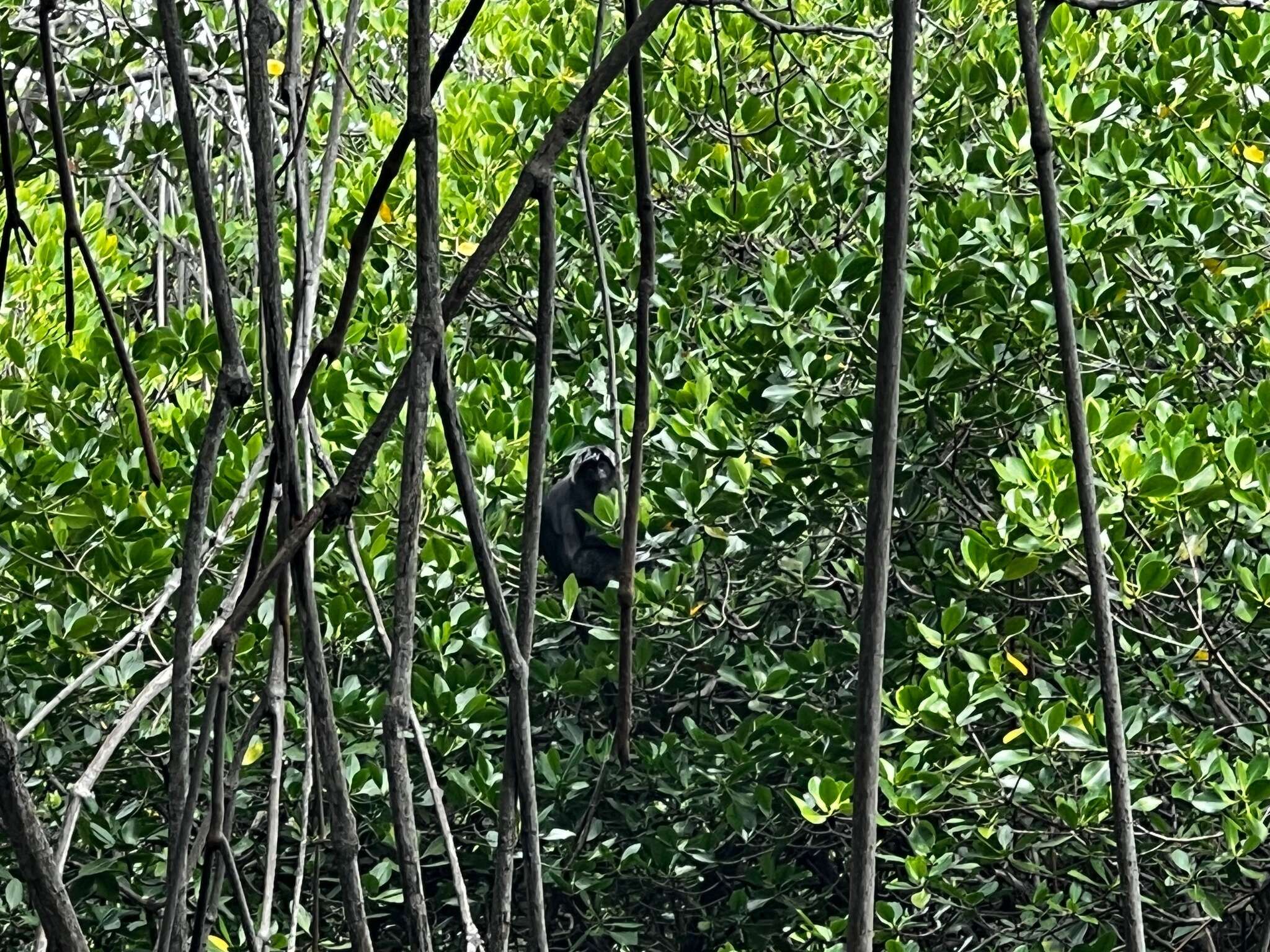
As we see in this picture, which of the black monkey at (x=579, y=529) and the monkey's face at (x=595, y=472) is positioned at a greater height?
the monkey's face at (x=595, y=472)

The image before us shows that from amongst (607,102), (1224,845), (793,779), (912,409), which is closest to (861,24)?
(607,102)

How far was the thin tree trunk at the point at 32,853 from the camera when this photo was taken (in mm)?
659

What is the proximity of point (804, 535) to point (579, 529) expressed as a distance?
1.18m

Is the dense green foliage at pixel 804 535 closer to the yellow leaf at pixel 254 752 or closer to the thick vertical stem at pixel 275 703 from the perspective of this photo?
the yellow leaf at pixel 254 752

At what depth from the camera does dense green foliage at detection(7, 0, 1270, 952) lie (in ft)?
8.43

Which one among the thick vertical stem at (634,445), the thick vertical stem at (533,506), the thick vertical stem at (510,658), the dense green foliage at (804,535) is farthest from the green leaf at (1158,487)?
the thick vertical stem at (510,658)

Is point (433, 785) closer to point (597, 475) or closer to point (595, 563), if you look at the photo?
point (595, 563)

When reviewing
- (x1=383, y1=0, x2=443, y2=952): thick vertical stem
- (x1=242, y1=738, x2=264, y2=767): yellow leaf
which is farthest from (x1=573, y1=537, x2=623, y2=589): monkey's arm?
(x1=383, y1=0, x2=443, y2=952): thick vertical stem

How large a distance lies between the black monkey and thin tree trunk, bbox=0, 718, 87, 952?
317 cm

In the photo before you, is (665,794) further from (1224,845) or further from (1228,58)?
(1228,58)

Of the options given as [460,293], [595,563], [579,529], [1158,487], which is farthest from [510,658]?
[579,529]

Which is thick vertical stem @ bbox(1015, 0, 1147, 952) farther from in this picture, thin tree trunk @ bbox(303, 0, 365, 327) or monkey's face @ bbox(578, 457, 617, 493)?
monkey's face @ bbox(578, 457, 617, 493)

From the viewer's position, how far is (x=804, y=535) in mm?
3020

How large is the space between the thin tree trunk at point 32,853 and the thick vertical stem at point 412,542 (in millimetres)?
162
